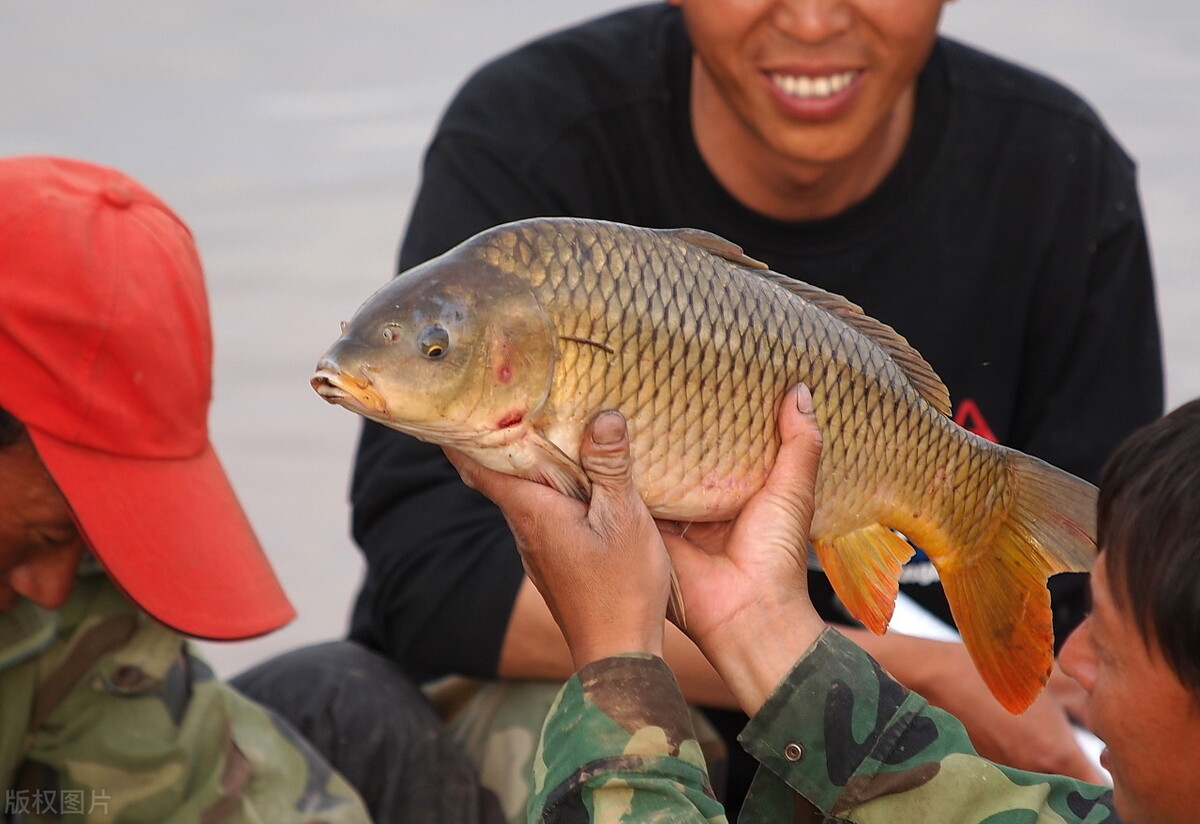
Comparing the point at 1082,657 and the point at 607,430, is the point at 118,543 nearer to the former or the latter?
the point at 607,430

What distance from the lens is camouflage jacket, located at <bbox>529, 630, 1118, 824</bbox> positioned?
128 cm

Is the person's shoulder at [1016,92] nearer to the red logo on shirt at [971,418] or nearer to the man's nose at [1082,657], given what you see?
the red logo on shirt at [971,418]

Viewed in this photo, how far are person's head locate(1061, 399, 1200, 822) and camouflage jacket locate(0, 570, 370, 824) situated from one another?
3.44 feet

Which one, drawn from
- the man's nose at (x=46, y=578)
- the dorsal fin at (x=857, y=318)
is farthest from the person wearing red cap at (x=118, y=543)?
the dorsal fin at (x=857, y=318)

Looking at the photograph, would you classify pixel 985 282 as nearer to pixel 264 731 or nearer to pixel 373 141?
pixel 264 731

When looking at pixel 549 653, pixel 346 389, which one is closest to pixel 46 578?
pixel 549 653

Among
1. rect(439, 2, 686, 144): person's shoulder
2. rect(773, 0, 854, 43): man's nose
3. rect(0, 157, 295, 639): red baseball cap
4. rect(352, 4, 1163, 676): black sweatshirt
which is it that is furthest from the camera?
rect(439, 2, 686, 144): person's shoulder

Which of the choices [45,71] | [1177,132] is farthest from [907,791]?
[45,71]

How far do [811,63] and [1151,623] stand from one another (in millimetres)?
1117

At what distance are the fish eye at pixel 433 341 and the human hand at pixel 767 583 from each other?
0.94ft

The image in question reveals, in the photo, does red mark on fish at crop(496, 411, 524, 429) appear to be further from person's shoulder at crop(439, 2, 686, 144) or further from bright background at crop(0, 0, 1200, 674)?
bright background at crop(0, 0, 1200, 674)

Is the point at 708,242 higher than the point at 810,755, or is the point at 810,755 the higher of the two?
the point at 708,242

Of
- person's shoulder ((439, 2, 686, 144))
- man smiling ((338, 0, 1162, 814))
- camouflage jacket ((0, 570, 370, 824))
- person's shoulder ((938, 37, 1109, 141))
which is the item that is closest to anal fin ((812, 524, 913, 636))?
man smiling ((338, 0, 1162, 814))

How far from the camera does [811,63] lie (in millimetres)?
2186
